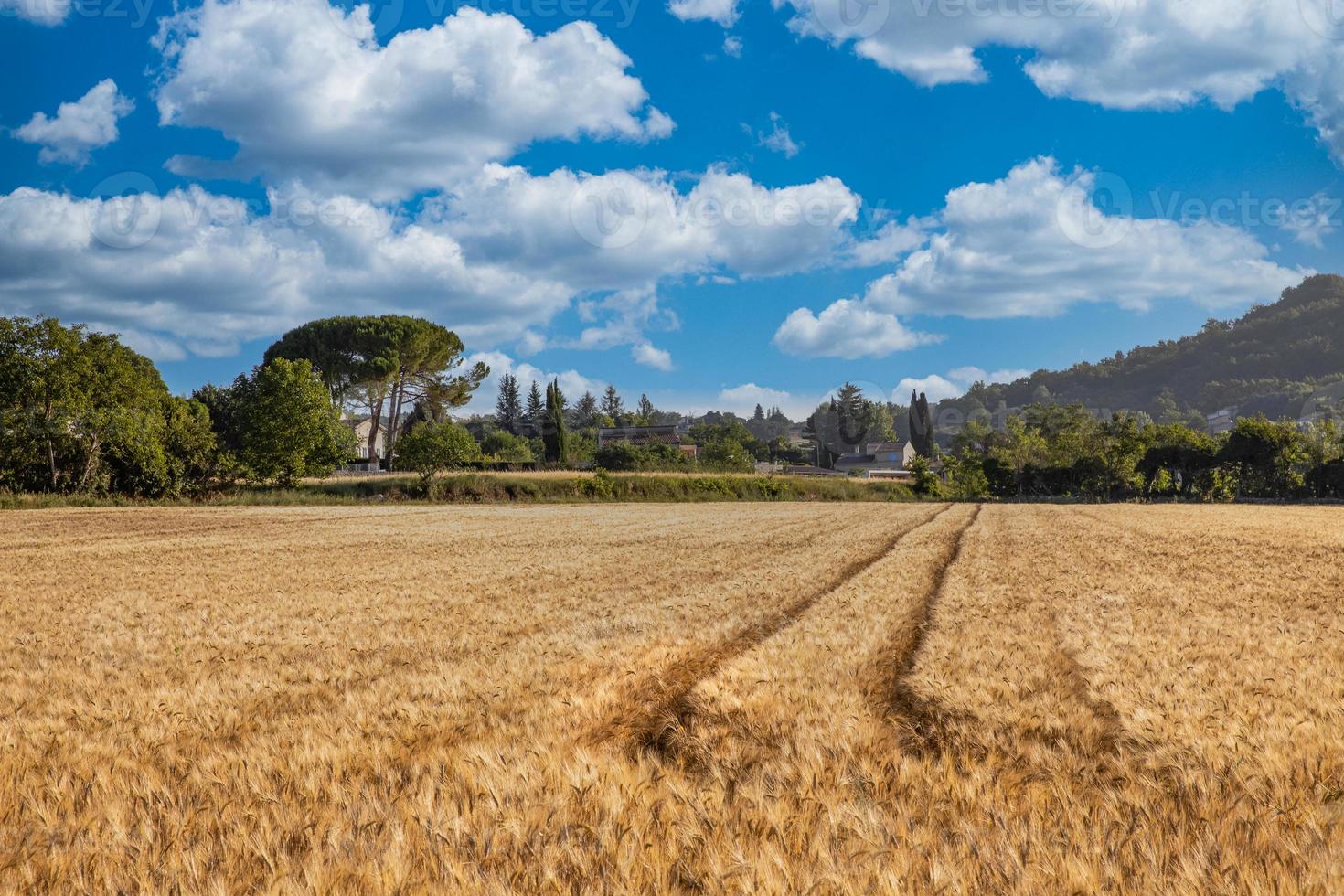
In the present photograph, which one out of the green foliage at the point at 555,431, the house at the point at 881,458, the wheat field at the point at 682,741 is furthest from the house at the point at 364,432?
the wheat field at the point at 682,741

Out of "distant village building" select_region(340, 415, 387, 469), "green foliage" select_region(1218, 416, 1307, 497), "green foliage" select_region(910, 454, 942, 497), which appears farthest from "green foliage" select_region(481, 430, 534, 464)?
"green foliage" select_region(1218, 416, 1307, 497)

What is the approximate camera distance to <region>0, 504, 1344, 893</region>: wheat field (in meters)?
3.51

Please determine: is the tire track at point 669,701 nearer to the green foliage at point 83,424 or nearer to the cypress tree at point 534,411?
the green foliage at point 83,424

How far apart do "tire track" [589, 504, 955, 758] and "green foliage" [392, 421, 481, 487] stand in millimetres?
51835

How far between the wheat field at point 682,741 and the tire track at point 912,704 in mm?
36

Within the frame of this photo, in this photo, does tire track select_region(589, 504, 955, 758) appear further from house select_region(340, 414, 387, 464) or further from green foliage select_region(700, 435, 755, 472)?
house select_region(340, 414, 387, 464)

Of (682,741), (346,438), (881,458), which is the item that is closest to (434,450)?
(346,438)

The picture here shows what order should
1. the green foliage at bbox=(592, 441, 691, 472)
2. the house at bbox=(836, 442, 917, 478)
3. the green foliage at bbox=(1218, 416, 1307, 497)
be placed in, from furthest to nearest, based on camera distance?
the house at bbox=(836, 442, 917, 478) < the green foliage at bbox=(592, 441, 691, 472) < the green foliage at bbox=(1218, 416, 1307, 497)

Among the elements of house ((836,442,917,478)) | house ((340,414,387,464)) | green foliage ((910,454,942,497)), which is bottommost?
green foliage ((910,454,942,497))

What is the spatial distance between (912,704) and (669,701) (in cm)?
190

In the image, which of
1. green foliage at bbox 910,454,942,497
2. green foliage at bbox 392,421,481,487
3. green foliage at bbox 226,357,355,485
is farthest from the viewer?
green foliage at bbox 910,454,942,497

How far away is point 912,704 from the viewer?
6.20 m

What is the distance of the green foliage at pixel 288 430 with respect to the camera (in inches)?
2192

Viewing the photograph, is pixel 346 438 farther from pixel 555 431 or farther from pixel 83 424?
pixel 555 431
